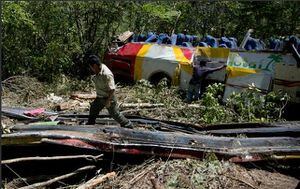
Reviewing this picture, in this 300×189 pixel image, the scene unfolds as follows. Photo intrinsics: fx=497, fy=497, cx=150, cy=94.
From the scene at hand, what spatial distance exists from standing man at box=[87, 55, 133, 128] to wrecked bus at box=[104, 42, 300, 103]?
342 centimetres

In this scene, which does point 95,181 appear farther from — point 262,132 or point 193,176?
point 262,132

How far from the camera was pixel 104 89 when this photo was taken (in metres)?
8.33

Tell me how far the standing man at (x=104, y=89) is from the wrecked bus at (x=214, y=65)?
3421 millimetres

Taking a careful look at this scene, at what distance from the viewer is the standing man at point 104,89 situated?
8.17 m

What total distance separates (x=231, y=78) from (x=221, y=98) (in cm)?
50

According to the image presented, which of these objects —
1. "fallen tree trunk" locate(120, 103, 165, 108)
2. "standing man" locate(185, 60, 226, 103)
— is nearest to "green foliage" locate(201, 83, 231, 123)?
"fallen tree trunk" locate(120, 103, 165, 108)

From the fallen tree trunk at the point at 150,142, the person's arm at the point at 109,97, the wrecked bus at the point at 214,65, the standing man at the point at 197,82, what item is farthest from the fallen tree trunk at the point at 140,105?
the fallen tree trunk at the point at 150,142

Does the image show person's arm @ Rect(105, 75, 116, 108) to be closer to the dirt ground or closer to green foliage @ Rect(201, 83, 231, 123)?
the dirt ground

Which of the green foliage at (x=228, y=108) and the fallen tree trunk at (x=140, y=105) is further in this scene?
the fallen tree trunk at (x=140, y=105)

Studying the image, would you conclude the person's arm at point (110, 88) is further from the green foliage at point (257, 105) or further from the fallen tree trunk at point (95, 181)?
the green foliage at point (257, 105)

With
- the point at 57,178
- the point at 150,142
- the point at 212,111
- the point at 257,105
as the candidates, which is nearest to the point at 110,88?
the point at 150,142

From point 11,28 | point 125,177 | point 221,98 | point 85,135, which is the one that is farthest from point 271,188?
point 11,28

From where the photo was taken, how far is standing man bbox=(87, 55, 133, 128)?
26.8 feet

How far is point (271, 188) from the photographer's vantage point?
249 inches
